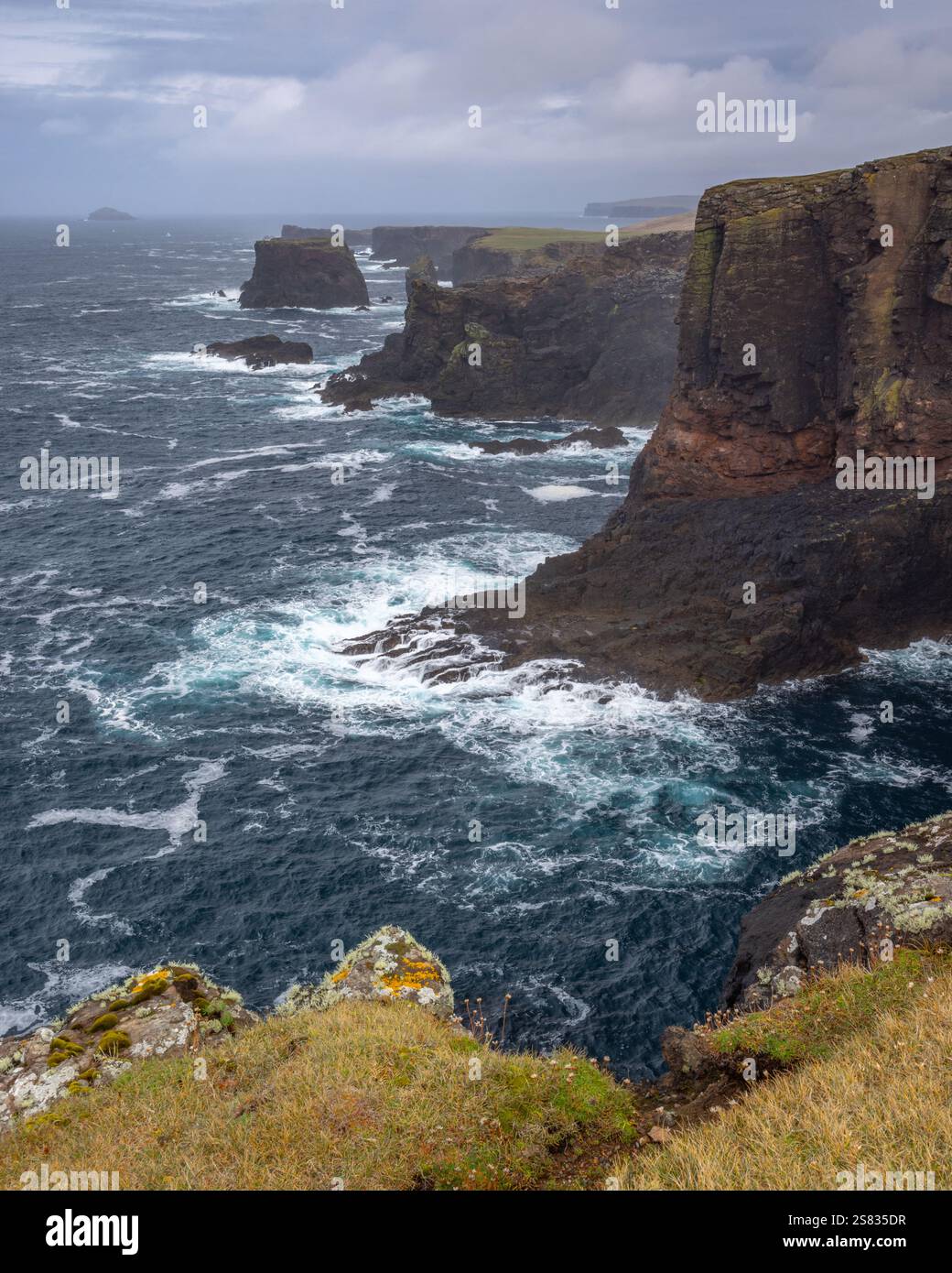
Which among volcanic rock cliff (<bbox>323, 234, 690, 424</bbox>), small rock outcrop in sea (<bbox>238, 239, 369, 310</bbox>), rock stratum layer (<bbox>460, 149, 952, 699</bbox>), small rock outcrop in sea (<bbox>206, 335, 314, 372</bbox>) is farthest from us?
small rock outcrop in sea (<bbox>238, 239, 369, 310</bbox>)

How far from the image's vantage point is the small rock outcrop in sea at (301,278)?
170m

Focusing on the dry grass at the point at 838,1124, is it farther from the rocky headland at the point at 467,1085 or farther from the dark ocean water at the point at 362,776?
the dark ocean water at the point at 362,776

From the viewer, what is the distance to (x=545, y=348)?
101 meters

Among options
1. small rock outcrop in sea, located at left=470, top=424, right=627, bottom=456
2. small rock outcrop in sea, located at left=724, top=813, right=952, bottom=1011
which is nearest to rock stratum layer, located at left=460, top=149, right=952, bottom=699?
small rock outcrop in sea, located at left=724, top=813, right=952, bottom=1011

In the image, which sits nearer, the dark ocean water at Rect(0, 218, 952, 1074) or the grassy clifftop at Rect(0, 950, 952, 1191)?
the grassy clifftop at Rect(0, 950, 952, 1191)

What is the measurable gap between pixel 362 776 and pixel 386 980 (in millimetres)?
20796

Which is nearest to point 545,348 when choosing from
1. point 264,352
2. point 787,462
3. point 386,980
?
point 264,352

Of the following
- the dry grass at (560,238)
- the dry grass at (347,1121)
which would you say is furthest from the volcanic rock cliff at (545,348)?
the dry grass at (347,1121)

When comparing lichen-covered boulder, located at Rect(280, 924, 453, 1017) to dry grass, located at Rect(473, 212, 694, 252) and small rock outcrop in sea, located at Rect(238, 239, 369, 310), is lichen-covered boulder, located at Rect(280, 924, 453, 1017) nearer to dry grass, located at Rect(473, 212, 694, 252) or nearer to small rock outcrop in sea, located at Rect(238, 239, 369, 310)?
dry grass, located at Rect(473, 212, 694, 252)

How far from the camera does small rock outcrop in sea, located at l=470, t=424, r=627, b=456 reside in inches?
3472

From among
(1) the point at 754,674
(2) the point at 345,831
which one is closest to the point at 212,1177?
(2) the point at 345,831

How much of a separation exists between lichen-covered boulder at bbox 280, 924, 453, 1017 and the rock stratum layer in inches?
1075
